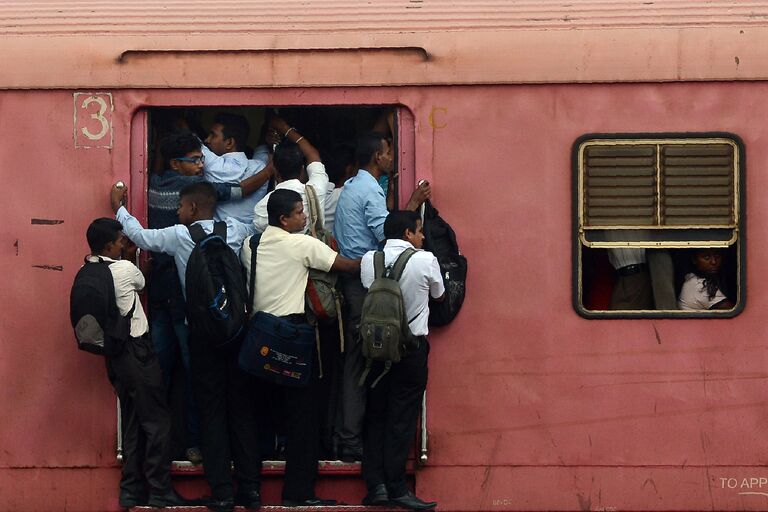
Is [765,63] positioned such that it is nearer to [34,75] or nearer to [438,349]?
[438,349]

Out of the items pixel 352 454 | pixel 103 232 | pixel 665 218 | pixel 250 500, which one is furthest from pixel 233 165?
pixel 665 218

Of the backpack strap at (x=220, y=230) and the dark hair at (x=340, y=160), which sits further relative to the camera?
the dark hair at (x=340, y=160)

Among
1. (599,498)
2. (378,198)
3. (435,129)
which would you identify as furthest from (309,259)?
(599,498)

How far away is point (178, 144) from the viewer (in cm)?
711

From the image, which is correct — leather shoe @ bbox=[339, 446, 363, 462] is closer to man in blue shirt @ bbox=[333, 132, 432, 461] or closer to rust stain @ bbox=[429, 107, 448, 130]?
man in blue shirt @ bbox=[333, 132, 432, 461]

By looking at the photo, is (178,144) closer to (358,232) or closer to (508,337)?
(358,232)

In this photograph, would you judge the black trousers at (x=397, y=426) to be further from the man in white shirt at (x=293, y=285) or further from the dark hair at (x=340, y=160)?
the dark hair at (x=340, y=160)

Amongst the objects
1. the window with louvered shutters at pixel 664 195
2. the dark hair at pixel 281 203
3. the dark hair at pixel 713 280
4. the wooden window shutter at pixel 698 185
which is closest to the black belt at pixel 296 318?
the dark hair at pixel 281 203

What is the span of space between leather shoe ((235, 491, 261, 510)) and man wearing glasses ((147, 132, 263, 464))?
0.33m

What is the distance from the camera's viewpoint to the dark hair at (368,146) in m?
7.11

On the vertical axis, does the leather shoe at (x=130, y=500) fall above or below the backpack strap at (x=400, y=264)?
below

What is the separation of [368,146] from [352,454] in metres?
1.59

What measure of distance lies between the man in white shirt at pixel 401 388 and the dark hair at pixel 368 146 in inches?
17.7

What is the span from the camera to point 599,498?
699 centimetres
